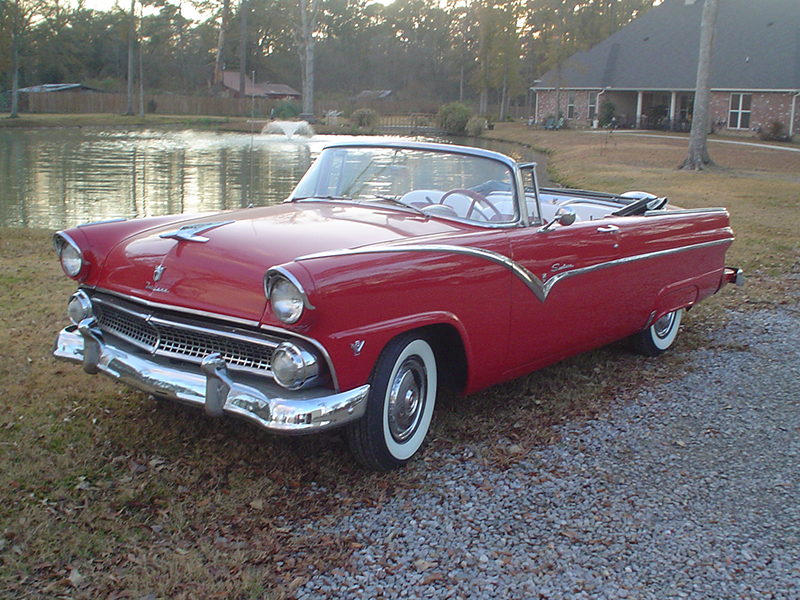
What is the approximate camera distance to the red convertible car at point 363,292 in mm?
3193

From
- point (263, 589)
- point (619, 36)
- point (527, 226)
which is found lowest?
point (263, 589)

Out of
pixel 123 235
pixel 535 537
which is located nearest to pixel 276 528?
pixel 535 537

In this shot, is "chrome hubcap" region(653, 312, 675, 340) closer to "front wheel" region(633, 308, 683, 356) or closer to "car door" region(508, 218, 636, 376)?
"front wheel" region(633, 308, 683, 356)

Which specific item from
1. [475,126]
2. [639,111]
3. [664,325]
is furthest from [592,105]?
[664,325]

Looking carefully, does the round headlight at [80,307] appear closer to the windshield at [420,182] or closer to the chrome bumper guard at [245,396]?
the chrome bumper guard at [245,396]

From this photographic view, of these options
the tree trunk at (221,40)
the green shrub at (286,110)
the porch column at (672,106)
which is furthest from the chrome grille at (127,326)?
the tree trunk at (221,40)

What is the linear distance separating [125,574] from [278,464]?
3.20ft

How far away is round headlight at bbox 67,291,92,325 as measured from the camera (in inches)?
152

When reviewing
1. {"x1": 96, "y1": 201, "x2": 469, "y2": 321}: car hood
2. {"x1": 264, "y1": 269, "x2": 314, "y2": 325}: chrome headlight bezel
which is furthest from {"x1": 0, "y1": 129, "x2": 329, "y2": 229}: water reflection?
{"x1": 264, "y1": 269, "x2": 314, "y2": 325}: chrome headlight bezel

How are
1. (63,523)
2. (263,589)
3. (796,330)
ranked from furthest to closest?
(796,330) < (63,523) < (263,589)

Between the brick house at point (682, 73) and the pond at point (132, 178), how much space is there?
15.7 meters

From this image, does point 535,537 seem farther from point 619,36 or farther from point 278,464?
point 619,36

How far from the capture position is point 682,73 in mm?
41875

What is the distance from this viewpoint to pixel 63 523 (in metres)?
3.06
